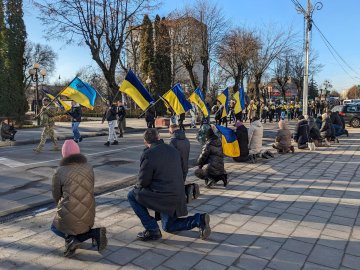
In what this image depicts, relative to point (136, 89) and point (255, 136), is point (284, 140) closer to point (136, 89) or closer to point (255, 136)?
point (255, 136)

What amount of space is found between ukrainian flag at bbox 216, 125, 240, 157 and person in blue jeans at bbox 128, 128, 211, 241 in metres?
5.01

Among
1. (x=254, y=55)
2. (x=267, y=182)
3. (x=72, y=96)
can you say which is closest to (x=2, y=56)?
(x=72, y=96)

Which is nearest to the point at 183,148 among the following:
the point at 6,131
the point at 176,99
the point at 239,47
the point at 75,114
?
the point at 176,99

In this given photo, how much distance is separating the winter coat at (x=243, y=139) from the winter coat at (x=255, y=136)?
33cm

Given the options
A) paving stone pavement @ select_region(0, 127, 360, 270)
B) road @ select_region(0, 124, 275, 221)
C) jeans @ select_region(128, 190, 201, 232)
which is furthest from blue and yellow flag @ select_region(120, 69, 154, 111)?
jeans @ select_region(128, 190, 201, 232)

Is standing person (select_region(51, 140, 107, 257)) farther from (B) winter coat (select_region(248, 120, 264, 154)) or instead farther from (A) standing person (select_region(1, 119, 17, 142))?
(A) standing person (select_region(1, 119, 17, 142))

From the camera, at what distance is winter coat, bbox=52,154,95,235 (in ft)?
13.0

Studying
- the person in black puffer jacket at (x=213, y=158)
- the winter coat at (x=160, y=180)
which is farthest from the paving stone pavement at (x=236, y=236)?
the winter coat at (x=160, y=180)

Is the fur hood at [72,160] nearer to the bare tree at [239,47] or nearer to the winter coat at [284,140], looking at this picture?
the winter coat at [284,140]

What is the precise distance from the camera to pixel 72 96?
10625 mm

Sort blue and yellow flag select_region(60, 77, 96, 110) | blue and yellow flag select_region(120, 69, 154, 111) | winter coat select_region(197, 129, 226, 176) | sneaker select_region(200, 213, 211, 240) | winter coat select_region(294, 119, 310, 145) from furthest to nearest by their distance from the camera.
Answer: winter coat select_region(294, 119, 310, 145), blue and yellow flag select_region(60, 77, 96, 110), blue and yellow flag select_region(120, 69, 154, 111), winter coat select_region(197, 129, 226, 176), sneaker select_region(200, 213, 211, 240)

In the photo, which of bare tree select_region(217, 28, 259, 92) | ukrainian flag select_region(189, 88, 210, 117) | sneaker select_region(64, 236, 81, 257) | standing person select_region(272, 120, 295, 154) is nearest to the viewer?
sneaker select_region(64, 236, 81, 257)

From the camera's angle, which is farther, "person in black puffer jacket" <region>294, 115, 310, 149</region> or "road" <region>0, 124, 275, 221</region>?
"person in black puffer jacket" <region>294, 115, 310, 149</region>

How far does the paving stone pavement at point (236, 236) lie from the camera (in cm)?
402
